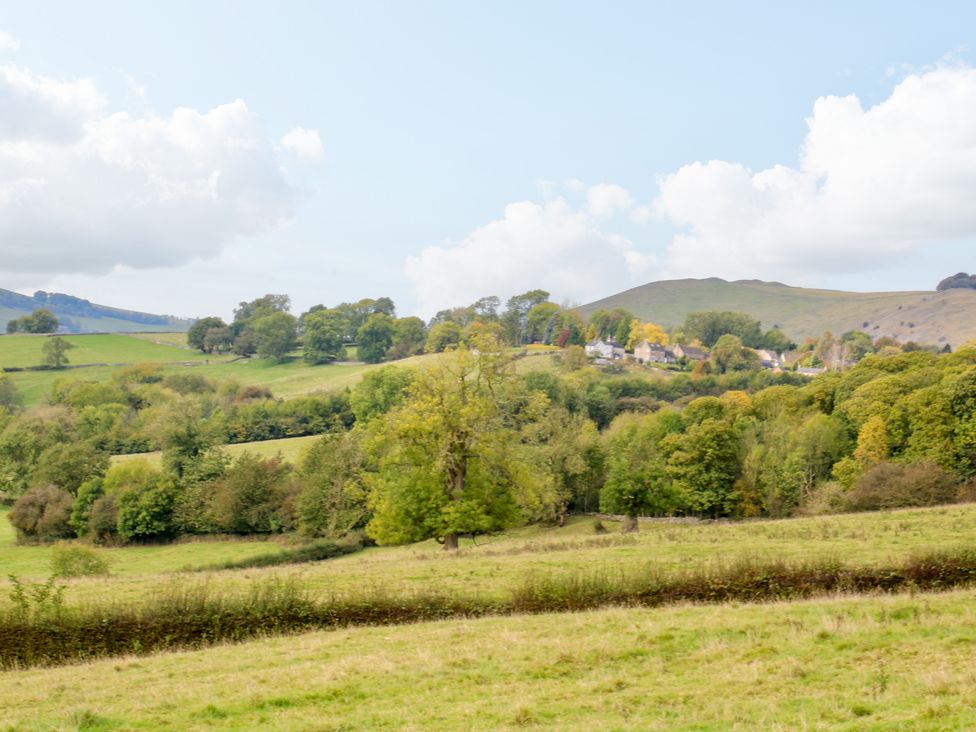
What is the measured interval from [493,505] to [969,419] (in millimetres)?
39669

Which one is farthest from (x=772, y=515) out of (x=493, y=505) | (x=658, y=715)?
(x=658, y=715)

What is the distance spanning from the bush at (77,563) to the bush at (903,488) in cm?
4739

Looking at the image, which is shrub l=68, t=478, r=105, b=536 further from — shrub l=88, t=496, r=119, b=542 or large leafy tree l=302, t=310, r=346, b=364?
large leafy tree l=302, t=310, r=346, b=364

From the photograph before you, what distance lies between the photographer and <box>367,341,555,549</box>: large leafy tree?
43562 millimetres

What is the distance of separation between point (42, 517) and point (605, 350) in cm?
12461

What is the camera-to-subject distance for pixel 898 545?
89.5 feet

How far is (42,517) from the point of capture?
2908 inches

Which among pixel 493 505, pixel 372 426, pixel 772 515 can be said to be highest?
pixel 372 426

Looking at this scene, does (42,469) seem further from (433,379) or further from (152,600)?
(152,600)

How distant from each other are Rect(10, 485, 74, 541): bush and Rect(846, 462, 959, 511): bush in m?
66.2

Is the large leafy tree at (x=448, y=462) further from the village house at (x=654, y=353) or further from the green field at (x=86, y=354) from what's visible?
the green field at (x=86, y=354)

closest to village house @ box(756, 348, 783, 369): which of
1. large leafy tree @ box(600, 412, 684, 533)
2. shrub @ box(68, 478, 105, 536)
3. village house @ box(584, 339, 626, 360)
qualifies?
village house @ box(584, 339, 626, 360)

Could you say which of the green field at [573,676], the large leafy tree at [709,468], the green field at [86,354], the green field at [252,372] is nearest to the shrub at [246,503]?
the large leafy tree at [709,468]

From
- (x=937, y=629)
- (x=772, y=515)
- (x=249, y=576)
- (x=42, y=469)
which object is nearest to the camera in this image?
(x=937, y=629)
